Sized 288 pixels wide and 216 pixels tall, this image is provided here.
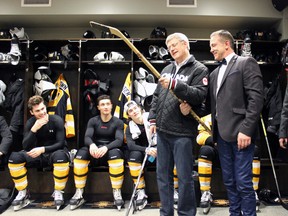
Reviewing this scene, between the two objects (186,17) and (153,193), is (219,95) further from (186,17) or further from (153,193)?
(186,17)

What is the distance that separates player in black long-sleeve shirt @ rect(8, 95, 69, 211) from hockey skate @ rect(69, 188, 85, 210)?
4.1 inches

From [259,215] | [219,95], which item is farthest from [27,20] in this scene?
[259,215]

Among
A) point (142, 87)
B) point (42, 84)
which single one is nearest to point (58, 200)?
point (42, 84)

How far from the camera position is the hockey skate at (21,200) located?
252 cm

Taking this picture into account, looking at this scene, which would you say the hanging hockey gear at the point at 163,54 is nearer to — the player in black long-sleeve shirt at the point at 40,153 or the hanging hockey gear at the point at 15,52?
the player in black long-sleeve shirt at the point at 40,153

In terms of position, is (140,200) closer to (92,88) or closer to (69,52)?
(92,88)

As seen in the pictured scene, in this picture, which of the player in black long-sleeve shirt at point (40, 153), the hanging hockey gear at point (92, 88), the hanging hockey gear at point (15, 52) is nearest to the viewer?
the player in black long-sleeve shirt at point (40, 153)

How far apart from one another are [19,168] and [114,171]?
931 millimetres

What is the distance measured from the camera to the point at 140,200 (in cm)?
254

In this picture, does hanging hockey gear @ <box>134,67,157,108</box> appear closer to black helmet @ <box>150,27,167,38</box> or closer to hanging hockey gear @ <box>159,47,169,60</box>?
hanging hockey gear @ <box>159,47,169,60</box>

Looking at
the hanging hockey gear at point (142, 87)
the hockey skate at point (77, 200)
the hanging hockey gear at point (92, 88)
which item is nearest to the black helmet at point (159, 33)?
the hanging hockey gear at point (142, 87)

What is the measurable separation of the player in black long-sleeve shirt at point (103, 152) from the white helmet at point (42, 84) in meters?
0.92

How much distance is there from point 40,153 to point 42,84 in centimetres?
115

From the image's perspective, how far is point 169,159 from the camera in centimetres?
182
